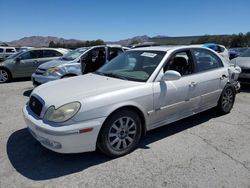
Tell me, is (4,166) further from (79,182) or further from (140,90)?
(140,90)

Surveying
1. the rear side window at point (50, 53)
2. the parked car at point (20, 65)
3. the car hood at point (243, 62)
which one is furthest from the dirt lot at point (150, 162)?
the rear side window at point (50, 53)

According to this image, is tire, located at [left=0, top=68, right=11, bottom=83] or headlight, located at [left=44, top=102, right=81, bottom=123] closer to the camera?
headlight, located at [left=44, top=102, right=81, bottom=123]

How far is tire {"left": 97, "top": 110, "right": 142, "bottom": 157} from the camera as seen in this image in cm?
329

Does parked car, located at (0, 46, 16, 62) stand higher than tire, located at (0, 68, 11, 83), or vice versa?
parked car, located at (0, 46, 16, 62)

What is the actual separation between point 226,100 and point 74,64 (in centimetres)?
457

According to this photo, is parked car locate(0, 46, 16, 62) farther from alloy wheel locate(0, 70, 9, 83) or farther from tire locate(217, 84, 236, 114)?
tire locate(217, 84, 236, 114)

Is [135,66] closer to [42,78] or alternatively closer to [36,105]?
[36,105]

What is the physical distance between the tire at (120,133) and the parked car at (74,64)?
4.33 m

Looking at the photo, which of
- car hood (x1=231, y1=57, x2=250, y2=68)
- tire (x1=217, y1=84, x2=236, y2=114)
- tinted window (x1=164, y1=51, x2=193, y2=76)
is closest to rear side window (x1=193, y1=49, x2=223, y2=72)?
tinted window (x1=164, y1=51, x2=193, y2=76)

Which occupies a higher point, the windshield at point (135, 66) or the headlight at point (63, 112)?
the windshield at point (135, 66)

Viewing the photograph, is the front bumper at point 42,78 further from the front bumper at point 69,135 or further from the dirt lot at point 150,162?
the front bumper at point 69,135

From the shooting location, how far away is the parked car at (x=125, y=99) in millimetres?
3090

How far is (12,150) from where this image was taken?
3.75 m

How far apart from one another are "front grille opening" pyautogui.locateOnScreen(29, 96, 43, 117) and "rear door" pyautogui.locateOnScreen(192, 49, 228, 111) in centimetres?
286
